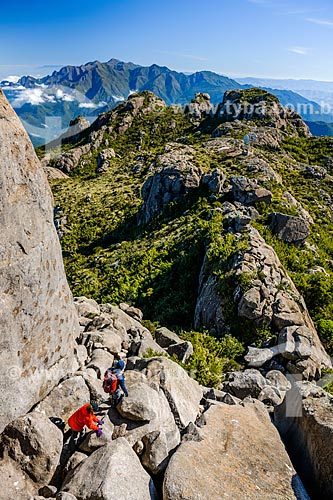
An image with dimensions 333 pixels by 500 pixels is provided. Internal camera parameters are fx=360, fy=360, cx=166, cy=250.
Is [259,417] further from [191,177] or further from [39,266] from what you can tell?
[191,177]

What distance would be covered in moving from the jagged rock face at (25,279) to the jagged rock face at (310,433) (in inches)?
301

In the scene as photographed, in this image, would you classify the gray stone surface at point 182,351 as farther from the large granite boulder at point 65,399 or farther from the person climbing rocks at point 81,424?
the person climbing rocks at point 81,424

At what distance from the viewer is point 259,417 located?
12539 mm

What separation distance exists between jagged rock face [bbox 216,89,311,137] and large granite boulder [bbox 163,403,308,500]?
8747cm

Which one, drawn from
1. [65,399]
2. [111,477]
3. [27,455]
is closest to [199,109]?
[65,399]

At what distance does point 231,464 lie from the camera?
31.7 ft

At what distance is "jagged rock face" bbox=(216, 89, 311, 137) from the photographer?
91000 millimetres

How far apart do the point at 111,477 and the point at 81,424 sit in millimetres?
1844

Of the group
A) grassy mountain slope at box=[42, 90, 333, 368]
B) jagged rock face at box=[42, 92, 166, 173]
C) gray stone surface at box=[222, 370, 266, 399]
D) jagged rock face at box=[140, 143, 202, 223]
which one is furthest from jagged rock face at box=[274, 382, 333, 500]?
jagged rock face at box=[42, 92, 166, 173]

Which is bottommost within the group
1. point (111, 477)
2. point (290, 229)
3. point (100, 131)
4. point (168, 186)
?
point (111, 477)

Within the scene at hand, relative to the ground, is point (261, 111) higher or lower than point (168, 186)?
higher

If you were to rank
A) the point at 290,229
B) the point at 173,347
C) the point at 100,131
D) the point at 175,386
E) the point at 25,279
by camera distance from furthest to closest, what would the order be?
the point at 100,131 < the point at 290,229 < the point at 173,347 < the point at 175,386 < the point at 25,279

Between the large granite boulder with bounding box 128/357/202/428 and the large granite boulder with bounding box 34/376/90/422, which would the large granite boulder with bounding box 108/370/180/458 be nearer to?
the large granite boulder with bounding box 128/357/202/428

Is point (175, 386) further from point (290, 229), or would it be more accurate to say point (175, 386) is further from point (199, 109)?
point (199, 109)
